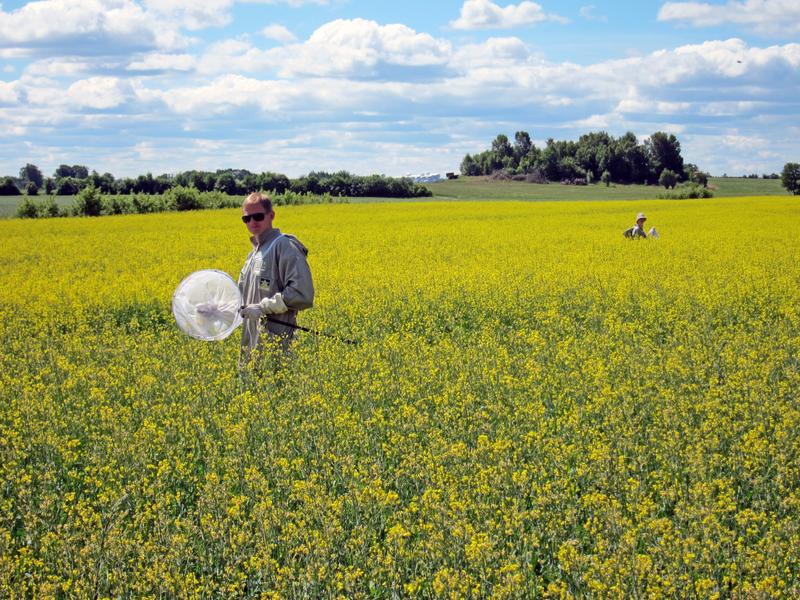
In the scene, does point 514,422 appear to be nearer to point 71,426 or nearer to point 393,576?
point 393,576

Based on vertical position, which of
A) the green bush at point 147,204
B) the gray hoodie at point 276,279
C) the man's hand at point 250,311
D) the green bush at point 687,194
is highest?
the green bush at point 687,194

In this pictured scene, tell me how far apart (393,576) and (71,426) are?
3.19 m

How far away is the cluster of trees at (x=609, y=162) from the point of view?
307 ft

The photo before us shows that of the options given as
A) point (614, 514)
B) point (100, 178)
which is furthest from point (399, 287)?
point (100, 178)

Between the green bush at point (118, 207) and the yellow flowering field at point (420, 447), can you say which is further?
the green bush at point (118, 207)

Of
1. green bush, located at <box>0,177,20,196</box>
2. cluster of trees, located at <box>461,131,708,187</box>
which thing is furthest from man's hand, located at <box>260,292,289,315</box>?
cluster of trees, located at <box>461,131,708,187</box>

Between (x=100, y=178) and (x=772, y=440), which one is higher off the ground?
(x=100, y=178)

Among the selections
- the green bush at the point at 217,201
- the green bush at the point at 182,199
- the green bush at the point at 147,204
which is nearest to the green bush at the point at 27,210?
the green bush at the point at 147,204

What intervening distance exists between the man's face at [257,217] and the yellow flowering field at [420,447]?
99 centimetres

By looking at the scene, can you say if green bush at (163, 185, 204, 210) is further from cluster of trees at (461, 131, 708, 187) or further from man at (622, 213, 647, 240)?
cluster of trees at (461, 131, 708, 187)

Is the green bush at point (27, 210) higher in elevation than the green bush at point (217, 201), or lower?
lower

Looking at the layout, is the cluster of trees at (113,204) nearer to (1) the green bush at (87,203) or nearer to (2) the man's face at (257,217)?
(1) the green bush at (87,203)

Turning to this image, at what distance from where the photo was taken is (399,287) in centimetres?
1260

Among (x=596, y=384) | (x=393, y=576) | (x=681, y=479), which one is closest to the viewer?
(x=393, y=576)
